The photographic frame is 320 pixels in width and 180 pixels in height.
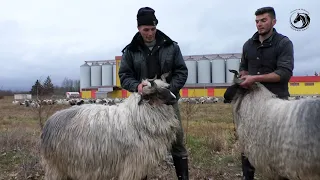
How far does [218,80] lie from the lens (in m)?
41.9

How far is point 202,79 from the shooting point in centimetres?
4303

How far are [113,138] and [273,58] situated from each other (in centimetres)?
255

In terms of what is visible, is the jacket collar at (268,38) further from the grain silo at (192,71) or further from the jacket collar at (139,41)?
the grain silo at (192,71)

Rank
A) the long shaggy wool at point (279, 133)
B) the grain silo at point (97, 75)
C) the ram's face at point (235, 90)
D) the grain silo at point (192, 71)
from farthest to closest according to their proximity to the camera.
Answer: the grain silo at point (97, 75) < the grain silo at point (192, 71) < the ram's face at point (235, 90) < the long shaggy wool at point (279, 133)

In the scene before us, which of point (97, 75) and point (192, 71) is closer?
point (192, 71)

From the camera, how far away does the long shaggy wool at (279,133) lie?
407 centimetres

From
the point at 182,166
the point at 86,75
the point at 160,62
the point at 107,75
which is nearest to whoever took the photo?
the point at 160,62

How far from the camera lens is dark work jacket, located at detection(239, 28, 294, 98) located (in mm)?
4949

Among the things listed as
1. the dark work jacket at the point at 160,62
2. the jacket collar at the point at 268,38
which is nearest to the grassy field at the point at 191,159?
the dark work jacket at the point at 160,62

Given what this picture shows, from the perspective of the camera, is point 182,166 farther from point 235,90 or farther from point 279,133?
point 279,133

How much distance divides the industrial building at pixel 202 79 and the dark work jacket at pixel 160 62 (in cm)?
3332

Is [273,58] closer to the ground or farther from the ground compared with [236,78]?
farther from the ground

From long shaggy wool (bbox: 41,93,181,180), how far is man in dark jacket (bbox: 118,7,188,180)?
1.59 feet

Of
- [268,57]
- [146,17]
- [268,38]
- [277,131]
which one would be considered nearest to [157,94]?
[146,17]
